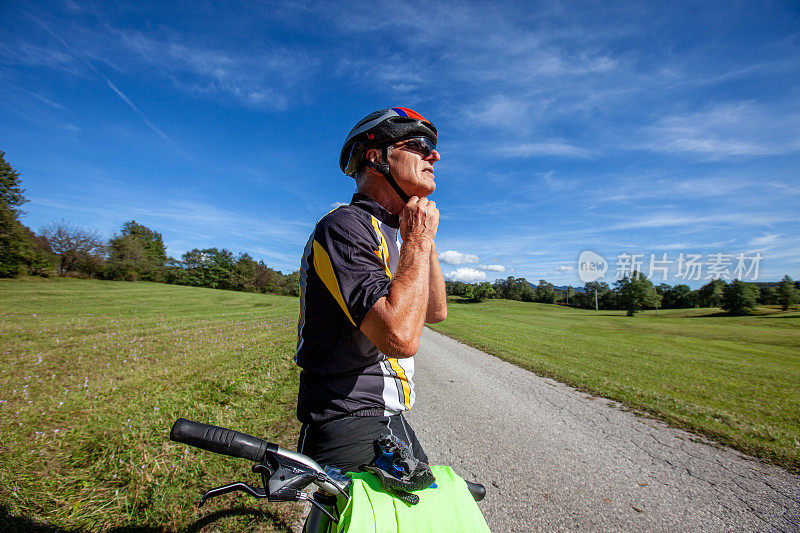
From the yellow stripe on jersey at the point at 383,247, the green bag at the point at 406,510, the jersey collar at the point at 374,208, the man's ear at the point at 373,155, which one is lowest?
the green bag at the point at 406,510

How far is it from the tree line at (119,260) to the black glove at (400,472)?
183ft

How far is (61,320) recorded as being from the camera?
56.5 ft

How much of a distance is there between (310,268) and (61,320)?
956 inches

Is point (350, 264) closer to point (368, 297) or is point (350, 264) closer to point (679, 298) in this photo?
point (368, 297)

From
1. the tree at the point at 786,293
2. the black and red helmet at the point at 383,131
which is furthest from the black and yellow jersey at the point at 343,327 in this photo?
the tree at the point at 786,293

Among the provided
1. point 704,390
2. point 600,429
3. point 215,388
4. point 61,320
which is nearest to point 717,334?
point 704,390

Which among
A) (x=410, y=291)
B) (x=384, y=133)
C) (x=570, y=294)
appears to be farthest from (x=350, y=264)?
(x=570, y=294)

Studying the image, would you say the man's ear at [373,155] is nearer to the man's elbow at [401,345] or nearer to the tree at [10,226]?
the man's elbow at [401,345]

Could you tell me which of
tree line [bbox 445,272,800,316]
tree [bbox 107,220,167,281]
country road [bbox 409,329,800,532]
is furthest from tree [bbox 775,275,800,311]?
tree [bbox 107,220,167,281]

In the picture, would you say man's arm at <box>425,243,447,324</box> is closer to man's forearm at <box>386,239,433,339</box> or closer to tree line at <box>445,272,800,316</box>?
man's forearm at <box>386,239,433,339</box>

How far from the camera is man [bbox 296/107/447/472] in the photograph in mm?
1272

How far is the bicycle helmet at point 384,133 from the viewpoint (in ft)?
6.11

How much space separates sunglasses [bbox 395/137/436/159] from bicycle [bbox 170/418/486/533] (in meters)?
1.63

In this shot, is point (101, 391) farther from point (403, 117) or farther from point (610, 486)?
point (610, 486)
